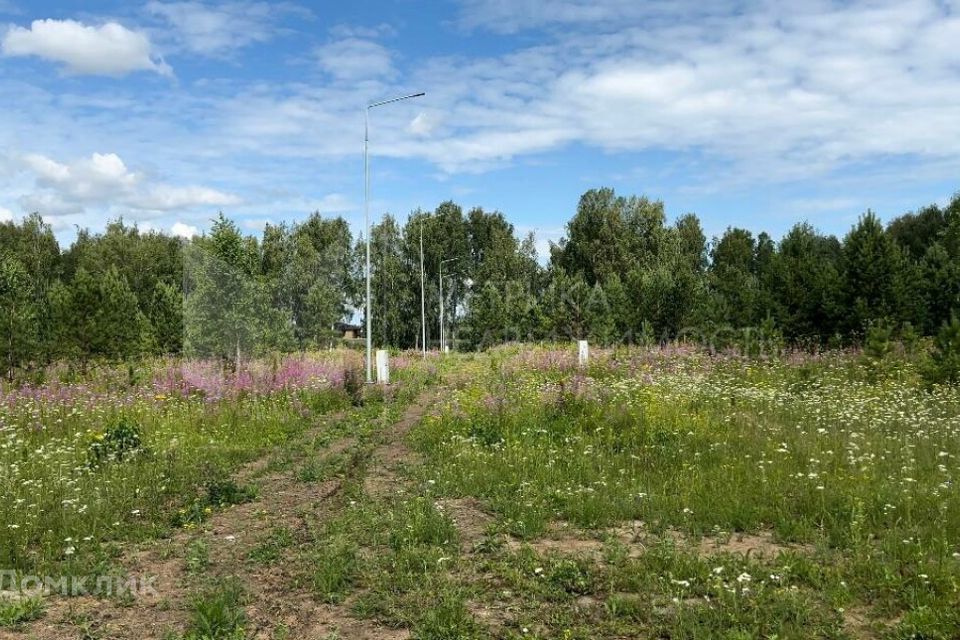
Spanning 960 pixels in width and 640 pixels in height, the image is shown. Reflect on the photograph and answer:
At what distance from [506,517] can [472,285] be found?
193 feet

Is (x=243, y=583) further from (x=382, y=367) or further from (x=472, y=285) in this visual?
(x=472, y=285)

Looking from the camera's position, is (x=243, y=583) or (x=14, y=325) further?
(x=14, y=325)

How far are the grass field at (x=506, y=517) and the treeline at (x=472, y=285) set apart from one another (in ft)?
39.8

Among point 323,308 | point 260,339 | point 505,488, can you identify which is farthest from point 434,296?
point 505,488

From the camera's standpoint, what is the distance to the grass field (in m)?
4.22

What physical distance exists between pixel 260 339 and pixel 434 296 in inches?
1464

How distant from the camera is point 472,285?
6500 cm

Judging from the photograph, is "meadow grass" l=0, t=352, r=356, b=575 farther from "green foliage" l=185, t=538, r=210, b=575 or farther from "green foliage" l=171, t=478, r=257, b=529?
"green foliage" l=185, t=538, r=210, b=575

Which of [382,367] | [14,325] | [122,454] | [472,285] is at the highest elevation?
[472,285]

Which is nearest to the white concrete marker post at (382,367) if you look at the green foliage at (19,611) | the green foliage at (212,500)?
the green foliage at (212,500)

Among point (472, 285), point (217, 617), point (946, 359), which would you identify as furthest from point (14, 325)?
point (472, 285)

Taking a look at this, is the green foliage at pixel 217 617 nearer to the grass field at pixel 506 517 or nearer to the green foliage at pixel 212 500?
the grass field at pixel 506 517

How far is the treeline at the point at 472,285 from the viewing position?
79.1 ft

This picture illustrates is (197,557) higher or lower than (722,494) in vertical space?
lower
